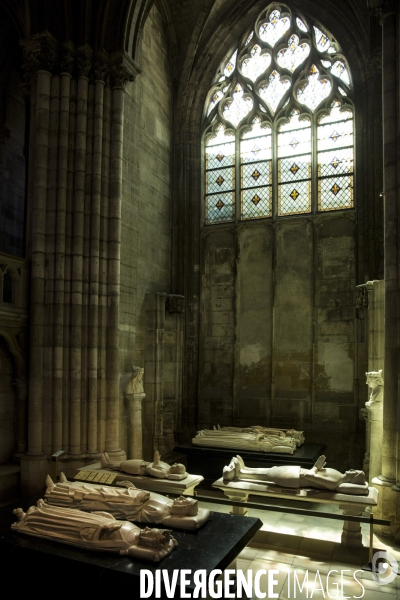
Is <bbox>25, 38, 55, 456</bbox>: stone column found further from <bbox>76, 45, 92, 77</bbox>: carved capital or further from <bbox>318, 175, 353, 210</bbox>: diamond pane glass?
<bbox>318, 175, 353, 210</bbox>: diamond pane glass

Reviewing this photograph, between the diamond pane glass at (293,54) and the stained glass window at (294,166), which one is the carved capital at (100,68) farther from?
the diamond pane glass at (293,54)

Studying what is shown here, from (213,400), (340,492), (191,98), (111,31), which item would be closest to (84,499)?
(340,492)

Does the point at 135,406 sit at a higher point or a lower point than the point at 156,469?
higher

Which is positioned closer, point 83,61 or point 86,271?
point 86,271

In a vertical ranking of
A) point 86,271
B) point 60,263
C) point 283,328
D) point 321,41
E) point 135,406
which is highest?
point 321,41

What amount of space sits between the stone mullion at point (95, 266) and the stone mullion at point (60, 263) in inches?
18.1

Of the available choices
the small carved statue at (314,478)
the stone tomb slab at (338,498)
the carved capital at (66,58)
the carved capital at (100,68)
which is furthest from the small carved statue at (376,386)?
the carved capital at (66,58)

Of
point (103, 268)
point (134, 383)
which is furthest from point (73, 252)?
point (134, 383)

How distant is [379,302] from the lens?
8406mm

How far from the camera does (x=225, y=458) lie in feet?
31.5

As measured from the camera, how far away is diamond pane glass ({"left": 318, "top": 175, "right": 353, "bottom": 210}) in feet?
37.3

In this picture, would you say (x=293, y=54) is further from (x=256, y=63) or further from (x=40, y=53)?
(x=40, y=53)

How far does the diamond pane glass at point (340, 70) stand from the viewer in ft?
38.2

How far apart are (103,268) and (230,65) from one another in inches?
261
